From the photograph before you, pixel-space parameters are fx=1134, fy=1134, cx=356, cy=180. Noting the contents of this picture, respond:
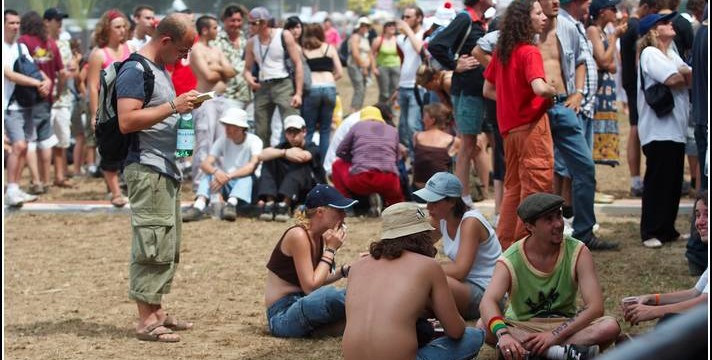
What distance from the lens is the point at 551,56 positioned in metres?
7.31

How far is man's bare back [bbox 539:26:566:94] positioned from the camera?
728 centimetres

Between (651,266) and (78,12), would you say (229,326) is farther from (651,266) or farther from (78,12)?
(78,12)

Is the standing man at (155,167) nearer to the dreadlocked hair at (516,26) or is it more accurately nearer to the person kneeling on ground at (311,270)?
the person kneeling on ground at (311,270)

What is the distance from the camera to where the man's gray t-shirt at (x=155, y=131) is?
17.9 ft

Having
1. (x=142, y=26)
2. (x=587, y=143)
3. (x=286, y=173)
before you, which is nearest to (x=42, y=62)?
(x=142, y=26)

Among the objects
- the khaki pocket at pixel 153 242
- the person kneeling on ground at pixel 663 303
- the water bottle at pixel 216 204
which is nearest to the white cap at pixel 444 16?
the water bottle at pixel 216 204

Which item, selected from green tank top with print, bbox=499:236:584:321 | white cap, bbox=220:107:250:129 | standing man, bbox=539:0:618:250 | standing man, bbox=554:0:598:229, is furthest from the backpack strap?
white cap, bbox=220:107:250:129

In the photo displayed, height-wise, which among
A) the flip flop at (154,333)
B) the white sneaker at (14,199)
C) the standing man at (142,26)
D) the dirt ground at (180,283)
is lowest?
the white sneaker at (14,199)

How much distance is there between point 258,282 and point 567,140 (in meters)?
2.25

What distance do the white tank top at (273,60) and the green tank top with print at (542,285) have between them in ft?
21.5

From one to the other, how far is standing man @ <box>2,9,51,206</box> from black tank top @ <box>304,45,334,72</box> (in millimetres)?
2695

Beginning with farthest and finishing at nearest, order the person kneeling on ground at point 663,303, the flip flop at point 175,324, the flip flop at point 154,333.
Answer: the flip flop at point 175,324
the flip flop at point 154,333
the person kneeling on ground at point 663,303

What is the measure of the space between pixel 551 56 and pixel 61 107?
277 inches

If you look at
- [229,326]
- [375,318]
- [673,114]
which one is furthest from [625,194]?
[375,318]
